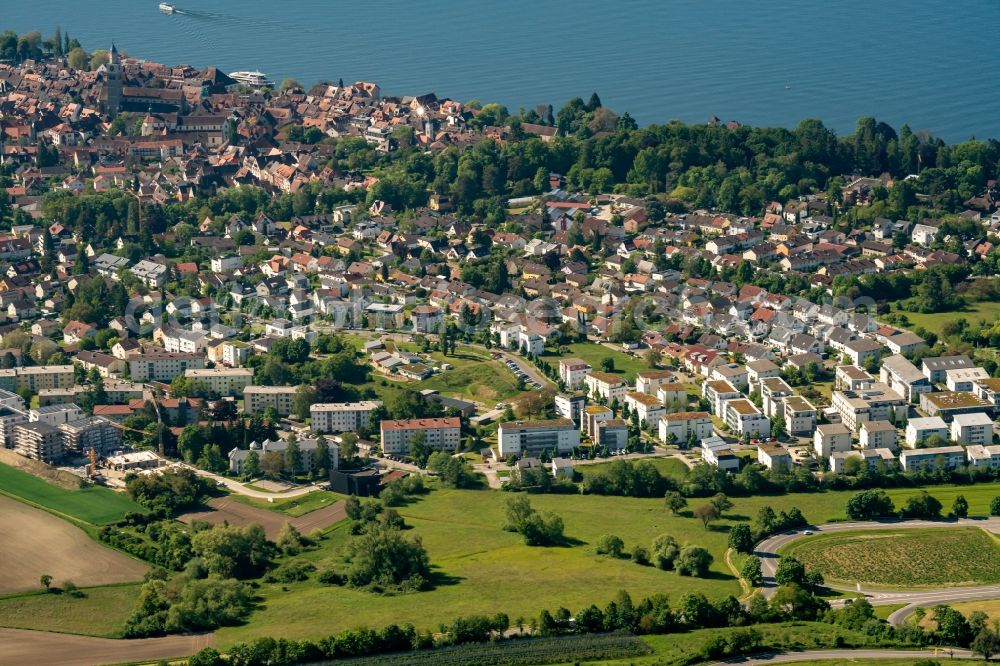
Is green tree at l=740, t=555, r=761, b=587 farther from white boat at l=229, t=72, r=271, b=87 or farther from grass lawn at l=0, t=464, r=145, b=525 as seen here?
white boat at l=229, t=72, r=271, b=87

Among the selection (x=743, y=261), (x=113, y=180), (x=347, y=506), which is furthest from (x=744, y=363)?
(x=113, y=180)

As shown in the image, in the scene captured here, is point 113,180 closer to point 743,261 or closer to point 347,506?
point 743,261

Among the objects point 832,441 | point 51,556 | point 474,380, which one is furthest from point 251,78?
point 51,556

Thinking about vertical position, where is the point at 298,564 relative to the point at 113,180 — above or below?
below

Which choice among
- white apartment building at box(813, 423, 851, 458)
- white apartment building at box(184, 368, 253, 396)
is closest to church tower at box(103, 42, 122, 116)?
white apartment building at box(184, 368, 253, 396)

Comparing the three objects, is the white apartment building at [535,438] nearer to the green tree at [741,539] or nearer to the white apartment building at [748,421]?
the white apartment building at [748,421]

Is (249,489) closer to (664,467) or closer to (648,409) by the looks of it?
(664,467)
